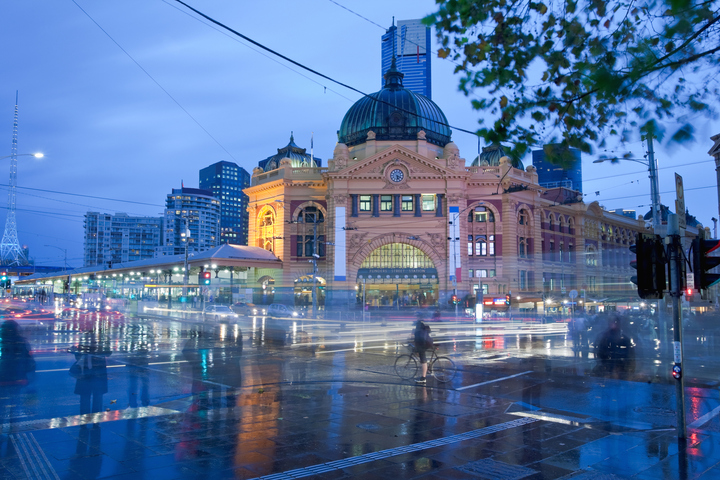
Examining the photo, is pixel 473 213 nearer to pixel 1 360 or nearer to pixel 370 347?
pixel 370 347

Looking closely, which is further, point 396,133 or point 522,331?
point 396,133

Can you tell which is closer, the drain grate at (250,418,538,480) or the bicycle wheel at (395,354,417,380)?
the drain grate at (250,418,538,480)

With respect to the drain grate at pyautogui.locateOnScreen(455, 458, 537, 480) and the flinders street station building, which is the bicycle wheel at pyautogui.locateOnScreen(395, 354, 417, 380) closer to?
the drain grate at pyautogui.locateOnScreen(455, 458, 537, 480)

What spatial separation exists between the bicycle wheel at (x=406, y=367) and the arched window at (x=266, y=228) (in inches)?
1887

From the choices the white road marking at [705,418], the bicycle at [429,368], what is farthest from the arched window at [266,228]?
the white road marking at [705,418]

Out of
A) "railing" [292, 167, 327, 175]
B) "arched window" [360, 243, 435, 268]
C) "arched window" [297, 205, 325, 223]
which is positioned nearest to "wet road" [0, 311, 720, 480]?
"arched window" [360, 243, 435, 268]

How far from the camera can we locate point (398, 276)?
58.7m

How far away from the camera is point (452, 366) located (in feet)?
58.5

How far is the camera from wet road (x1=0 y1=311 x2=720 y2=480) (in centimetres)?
789

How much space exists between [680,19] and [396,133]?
59.9 meters

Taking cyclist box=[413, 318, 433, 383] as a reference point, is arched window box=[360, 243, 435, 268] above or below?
above

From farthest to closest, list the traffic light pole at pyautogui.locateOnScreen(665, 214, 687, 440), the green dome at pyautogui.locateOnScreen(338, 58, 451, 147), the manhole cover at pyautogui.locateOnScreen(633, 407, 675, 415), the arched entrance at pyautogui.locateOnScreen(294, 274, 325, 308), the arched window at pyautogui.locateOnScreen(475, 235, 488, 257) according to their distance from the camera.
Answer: the green dome at pyautogui.locateOnScreen(338, 58, 451, 147), the arched window at pyautogui.locateOnScreen(475, 235, 488, 257), the arched entrance at pyautogui.locateOnScreen(294, 274, 325, 308), the manhole cover at pyautogui.locateOnScreen(633, 407, 675, 415), the traffic light pole at pyautogui.locateOnScreen(665, 214, 687, 440)


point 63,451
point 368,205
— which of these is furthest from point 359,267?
point 63,451

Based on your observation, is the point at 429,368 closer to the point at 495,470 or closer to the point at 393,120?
the point at 495,470
